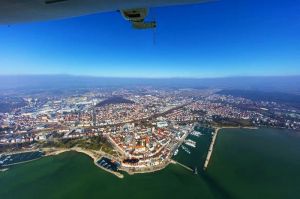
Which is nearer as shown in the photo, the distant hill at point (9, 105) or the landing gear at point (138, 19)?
the landing gear at point (138, 19)

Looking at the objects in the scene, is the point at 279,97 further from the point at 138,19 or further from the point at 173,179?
the point at 138,19

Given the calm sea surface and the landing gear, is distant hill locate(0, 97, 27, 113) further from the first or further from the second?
the landing gear

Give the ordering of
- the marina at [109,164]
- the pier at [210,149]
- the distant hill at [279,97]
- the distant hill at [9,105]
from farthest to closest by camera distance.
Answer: the distant hill at [279,97], the distant hill at [9,105], the pier at [210,149], the marina at [109,164]

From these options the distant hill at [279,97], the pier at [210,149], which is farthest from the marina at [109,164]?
the distant hill at [279,97]

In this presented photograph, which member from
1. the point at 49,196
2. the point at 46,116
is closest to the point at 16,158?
the point at 49,196

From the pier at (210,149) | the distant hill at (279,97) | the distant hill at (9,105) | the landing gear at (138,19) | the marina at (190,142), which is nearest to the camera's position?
the landing gear at (138,19)

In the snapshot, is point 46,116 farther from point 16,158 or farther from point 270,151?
point 270,151

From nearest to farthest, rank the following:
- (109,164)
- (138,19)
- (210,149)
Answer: (138,19)
(109,164)
(210,149)

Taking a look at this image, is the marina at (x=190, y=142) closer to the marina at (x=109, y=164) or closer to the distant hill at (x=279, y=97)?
the marina at (x=109, y=164)

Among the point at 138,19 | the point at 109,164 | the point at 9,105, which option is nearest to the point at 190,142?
the point at 109,164
